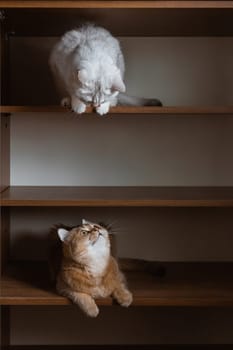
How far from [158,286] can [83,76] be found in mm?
704

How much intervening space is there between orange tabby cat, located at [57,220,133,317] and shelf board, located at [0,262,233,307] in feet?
0.10

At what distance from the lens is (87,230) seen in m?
1.55

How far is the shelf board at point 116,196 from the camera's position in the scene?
157 centimetres

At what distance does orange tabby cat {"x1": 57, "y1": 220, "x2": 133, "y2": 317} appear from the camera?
1.52 meters

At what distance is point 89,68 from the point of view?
1.44 m

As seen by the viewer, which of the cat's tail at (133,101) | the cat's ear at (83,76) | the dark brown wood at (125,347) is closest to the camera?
the cat's ear at (83,76)

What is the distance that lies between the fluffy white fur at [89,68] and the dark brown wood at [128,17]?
74 mm

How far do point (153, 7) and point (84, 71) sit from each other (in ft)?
0.88

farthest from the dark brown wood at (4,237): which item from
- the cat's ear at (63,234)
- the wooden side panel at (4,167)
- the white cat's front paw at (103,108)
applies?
the white cat's front paw at (103,108)

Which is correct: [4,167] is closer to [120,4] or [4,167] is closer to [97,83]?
[97,83]

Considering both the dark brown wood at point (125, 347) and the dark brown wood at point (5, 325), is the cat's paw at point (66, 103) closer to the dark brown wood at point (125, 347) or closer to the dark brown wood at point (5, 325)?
the dark brown wood at point (5, 325)

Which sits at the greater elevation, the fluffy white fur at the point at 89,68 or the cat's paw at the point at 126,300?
the fluffy white fur at the point at 89,68

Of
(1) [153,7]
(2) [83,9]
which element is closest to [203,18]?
(1) [153,7]

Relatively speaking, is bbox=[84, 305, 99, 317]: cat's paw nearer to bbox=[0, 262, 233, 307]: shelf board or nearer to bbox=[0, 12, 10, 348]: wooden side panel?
bbox=[0, 262, 233, 307]: shelf board
